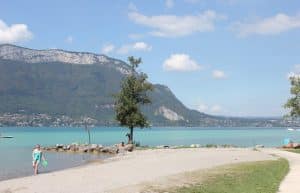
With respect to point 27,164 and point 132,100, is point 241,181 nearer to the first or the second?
point 27,164

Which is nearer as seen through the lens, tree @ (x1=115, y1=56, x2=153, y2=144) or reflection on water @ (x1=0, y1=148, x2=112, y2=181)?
reflection on water @ (x1=0, y1=148, x2=112, y2=181)

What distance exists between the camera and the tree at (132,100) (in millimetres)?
67812

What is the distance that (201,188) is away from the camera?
23828mm

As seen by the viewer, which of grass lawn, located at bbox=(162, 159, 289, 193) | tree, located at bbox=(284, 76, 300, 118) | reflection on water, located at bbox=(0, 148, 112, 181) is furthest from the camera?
tree, located at bbox=(284, 76, 300, 118)

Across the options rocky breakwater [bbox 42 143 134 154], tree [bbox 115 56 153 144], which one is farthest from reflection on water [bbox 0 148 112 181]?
tree [bbox 115 56 153 144]

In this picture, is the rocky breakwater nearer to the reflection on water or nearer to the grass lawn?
the reflection on water

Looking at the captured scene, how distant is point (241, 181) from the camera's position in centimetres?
2673

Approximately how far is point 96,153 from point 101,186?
4671 cm

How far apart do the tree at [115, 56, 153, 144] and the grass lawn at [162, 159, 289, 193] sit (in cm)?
3423

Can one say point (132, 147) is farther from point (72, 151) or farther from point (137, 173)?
point (137, 173)

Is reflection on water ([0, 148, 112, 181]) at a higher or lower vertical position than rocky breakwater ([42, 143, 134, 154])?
lower

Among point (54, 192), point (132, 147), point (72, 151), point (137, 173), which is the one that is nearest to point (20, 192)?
point (54, 192)

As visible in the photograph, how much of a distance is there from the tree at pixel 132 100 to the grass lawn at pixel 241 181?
34229 millimetres

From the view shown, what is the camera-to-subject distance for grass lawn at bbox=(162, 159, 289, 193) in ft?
76.6
